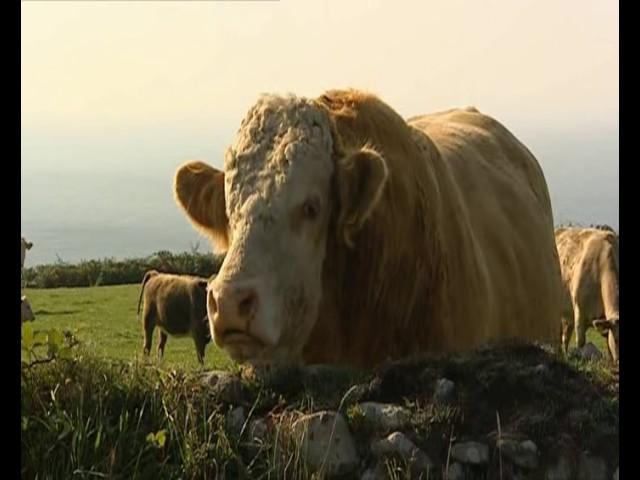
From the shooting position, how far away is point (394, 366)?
5148 millimetres

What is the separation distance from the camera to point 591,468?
180 inches

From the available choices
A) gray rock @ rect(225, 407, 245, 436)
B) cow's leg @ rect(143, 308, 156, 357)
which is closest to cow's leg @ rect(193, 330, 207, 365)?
cow's leg @ rect(143, 308, 156, 357)

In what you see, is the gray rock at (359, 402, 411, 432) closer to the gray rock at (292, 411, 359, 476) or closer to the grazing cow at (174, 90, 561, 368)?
the gray rock at (292, 411, 359, 476)

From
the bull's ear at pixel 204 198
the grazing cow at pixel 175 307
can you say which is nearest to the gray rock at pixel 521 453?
the bull's ear at pixel 204 198

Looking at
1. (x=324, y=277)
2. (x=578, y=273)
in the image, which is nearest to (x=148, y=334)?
(x=578, y=273)

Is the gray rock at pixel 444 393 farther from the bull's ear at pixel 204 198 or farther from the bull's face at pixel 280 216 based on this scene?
the bull's ear at pixel 204 198

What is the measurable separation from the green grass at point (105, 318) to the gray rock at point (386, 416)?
35.0 ft

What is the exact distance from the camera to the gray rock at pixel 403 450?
457 centimetres

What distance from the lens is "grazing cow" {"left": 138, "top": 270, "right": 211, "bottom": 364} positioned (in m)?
17.6

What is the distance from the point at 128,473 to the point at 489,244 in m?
4.22

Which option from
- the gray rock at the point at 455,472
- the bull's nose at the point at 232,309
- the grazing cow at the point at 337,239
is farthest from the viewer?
the grazing cow at the point at 337,239

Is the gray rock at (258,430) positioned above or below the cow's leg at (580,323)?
above

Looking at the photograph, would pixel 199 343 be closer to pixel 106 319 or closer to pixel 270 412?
pixel 106 319
